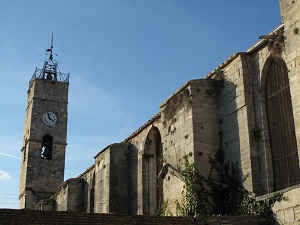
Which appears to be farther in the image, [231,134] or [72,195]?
[72,195]

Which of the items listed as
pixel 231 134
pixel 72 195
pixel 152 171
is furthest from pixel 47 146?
pixel 231 134

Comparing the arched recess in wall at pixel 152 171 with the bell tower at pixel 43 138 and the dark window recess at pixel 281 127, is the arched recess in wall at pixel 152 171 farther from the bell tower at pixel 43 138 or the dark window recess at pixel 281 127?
the bell tower at pixel 43 138

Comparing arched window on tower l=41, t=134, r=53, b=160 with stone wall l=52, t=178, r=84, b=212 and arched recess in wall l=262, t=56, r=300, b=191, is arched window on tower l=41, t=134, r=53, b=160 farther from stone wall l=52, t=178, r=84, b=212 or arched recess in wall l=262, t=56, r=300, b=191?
arched recess in wall l=262, t=56, r=300, b=191

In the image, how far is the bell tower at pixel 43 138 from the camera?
35.6m

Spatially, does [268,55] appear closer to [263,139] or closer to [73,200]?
[263,139]

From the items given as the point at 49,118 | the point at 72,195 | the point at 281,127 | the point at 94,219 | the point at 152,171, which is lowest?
the point at 94,219

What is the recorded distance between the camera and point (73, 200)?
26078 millimetres

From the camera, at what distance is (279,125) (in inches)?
539

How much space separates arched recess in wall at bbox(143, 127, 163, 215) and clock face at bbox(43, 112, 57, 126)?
1819 centimetres

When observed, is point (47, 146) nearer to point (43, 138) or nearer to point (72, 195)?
point (43, 138)

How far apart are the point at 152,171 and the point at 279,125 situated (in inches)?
287

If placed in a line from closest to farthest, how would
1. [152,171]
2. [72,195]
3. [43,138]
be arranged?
[152,171], [72,195], [43,138]

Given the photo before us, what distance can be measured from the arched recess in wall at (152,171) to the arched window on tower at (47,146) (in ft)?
59.4

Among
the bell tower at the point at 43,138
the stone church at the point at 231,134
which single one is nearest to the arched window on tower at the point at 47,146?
the bell tower at the point at 43,138
